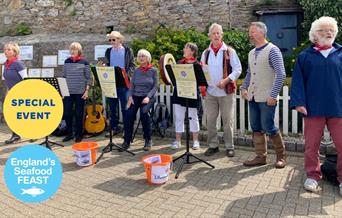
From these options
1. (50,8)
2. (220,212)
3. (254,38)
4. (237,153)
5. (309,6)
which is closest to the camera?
(220,212)

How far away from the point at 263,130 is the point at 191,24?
249 inches

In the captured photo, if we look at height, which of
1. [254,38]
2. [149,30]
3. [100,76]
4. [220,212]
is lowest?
[220,212]

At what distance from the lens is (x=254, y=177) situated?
4.62 metres

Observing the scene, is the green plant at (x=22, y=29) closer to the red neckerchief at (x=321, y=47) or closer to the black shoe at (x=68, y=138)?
the black shoe at (x=68, y=138)

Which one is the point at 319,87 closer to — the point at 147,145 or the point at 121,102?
the point at 147,145

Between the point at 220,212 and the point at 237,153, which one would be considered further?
the point at 237,153

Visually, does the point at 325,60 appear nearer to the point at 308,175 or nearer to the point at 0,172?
the point at 308,175

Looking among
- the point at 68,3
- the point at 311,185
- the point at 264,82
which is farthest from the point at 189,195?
the point at 68,3

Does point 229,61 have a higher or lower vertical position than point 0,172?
higher

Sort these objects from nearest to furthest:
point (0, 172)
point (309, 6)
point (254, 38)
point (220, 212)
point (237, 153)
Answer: point (220, 212)
point (254, 38)
point (0, 172)
point (237, 153)
point (309, 6)

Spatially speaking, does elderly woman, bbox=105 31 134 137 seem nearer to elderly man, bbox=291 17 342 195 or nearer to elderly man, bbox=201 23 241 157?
elderly man, bbox=201 23 241 157

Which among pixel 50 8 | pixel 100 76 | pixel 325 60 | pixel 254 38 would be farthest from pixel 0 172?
pixel 50 8

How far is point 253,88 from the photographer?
186 inches

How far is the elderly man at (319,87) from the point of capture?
3.86 meters
